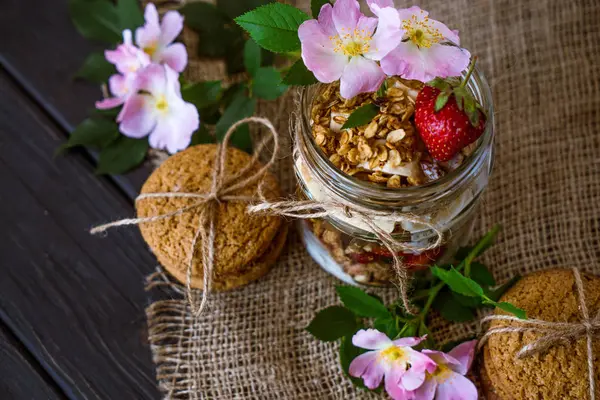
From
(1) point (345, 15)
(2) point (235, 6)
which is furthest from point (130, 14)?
(1) point (345, 15)

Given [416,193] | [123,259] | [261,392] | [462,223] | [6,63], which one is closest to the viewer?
[416,193]

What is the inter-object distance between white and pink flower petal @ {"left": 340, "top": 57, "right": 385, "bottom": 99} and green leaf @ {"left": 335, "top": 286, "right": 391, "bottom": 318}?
1.05 feet

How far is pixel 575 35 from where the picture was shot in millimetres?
1181

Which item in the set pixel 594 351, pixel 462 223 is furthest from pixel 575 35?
pixel 594 351

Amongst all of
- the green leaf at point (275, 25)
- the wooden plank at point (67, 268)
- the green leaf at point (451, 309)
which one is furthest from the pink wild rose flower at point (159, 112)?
the green leaf at point (451, 309)

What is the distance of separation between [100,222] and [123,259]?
0.26ft

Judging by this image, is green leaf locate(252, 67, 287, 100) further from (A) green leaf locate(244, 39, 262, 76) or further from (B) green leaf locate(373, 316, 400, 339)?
(B) green leaf locate(373, 316, 400, 339)

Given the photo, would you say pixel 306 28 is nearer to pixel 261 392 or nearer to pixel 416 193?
pixel 416 193

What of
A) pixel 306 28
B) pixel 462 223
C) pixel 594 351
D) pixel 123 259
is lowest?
pixel 594 351

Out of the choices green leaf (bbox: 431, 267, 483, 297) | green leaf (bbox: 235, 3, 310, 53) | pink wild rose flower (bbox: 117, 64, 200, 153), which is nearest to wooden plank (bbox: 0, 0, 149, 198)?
pink wild rose flower (bbox: 117, 64, 200, 153)

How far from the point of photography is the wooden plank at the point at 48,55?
1.23 metres

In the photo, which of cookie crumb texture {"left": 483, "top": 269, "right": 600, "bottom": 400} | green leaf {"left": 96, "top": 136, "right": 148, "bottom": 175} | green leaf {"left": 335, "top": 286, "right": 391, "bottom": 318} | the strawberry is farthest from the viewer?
green leaf {"left": 96, "top": 136, "right": 148, "bottom": 175}

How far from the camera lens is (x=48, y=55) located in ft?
4.12

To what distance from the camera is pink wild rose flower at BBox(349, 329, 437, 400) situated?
89 cm
